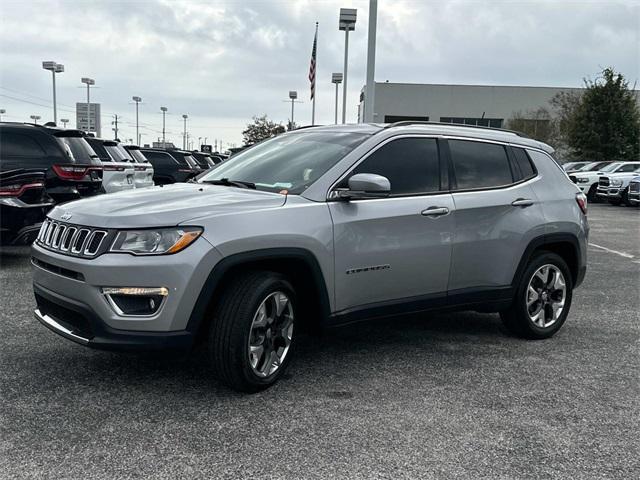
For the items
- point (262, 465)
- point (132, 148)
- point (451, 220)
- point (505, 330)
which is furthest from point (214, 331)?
point (132, 148)

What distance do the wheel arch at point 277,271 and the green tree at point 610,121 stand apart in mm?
36410

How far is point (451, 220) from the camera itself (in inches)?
187

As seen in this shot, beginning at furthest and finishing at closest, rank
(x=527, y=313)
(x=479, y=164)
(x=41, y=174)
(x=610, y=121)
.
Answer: (x=610, y=121)
(x=41, y=174)
(x=527, y=313)
(x=479, y=164)

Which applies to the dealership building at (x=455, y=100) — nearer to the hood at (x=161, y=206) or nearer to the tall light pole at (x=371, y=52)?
the tall light pole at (x=371, y=52)

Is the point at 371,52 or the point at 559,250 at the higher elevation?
the point at 371,52

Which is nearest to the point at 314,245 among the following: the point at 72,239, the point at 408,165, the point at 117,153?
the point at 408,165

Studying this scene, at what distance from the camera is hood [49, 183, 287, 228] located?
360 cm

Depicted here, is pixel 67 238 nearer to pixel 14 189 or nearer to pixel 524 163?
pixel 524 163

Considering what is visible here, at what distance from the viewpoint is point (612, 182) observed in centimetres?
2444

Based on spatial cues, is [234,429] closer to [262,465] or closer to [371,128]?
[262,465]

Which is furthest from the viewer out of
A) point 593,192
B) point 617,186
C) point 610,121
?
point 610,121

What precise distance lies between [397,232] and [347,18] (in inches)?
726

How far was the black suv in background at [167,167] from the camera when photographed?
19.3 meters

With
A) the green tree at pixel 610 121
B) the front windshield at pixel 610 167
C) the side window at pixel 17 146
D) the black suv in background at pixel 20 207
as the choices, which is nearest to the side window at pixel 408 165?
the black suv in background at pixel 20 207
